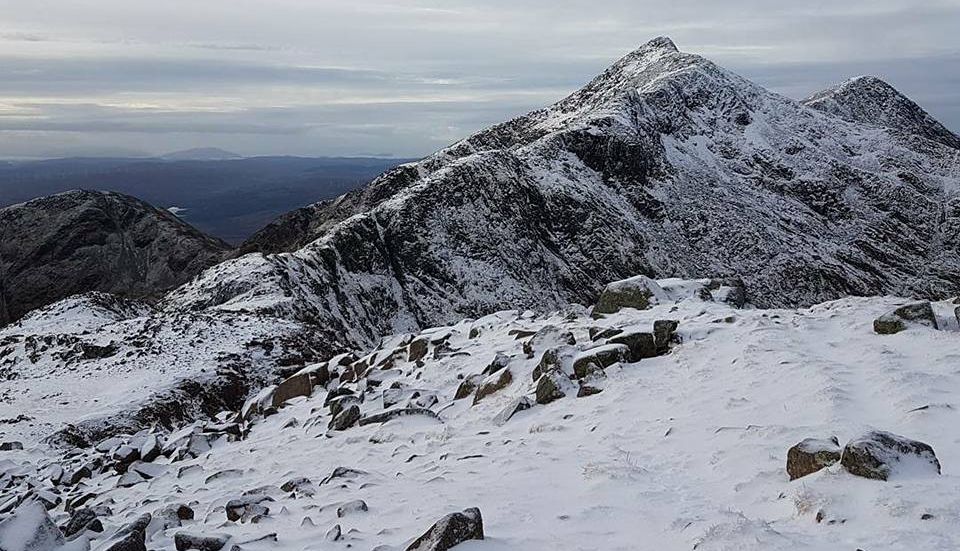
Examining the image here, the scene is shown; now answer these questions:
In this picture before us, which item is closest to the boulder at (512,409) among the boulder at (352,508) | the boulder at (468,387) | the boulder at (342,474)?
the boulder at (468,387)

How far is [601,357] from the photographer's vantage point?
1511 cm

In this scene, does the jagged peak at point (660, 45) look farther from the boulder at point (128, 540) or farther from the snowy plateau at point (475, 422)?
the boulder at point (128, 540)

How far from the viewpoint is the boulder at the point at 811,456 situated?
7.98 m

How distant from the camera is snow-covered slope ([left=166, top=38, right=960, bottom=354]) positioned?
55.1 m

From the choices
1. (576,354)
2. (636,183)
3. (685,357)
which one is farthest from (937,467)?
(636,183)

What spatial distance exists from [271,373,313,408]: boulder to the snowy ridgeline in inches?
2.0

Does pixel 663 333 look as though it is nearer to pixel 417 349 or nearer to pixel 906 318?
pixel 906 318

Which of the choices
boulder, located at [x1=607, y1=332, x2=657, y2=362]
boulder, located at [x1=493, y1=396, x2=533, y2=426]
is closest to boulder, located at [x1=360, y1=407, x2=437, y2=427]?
boulder, located at [x1=493, y1=396, x2=533, y2=426]

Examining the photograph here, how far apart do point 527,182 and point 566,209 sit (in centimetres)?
532

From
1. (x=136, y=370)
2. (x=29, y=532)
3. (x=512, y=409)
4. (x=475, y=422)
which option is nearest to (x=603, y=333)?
(x=512, y=409)

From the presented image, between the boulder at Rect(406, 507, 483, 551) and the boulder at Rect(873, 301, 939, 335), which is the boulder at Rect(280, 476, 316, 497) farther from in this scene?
the boulder at Rect(873, 301, 939, 335)

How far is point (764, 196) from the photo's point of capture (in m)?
90.6

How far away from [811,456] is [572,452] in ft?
12.3

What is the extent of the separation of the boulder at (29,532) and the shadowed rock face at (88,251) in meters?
73.4
